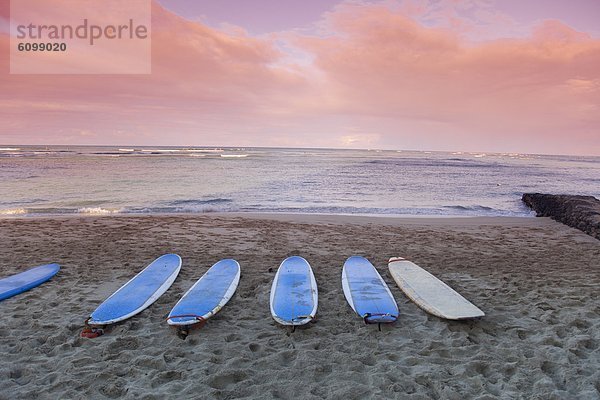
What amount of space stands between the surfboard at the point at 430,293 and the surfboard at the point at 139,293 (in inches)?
136

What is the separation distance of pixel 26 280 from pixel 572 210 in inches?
521

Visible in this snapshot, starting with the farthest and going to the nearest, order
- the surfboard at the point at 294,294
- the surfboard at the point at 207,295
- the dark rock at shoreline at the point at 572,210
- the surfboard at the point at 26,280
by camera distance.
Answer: the dark rock at shoreline at the point at 572,210, the surfboard at the point at 26,280, the surfboard at the point at 294,294, the surfboard at the point at 207,295

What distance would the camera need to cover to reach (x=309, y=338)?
155 inches

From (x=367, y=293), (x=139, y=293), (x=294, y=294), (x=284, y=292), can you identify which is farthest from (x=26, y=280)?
(x=367, y=293)

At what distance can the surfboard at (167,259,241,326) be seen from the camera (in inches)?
163

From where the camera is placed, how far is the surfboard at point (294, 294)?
425 cm

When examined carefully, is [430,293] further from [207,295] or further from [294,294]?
[207,295]

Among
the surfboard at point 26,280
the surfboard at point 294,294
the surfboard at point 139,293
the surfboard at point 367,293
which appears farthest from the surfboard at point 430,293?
the surfboard at point 26,280

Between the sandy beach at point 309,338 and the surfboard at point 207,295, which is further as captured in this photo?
the surfboard at point 207,295

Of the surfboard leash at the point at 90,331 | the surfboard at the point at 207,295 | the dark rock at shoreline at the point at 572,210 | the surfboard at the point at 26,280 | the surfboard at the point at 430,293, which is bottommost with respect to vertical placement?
the surfboard leash at the point at 90,331

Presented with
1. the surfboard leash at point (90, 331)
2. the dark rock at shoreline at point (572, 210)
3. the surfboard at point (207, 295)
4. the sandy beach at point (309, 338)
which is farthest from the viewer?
the dark rock at shoreline at point (572, 210)

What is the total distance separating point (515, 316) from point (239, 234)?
236 inches

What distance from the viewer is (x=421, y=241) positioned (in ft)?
28.1

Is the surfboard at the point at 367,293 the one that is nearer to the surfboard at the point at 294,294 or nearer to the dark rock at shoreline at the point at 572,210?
the surfboard at the point at 294,294
